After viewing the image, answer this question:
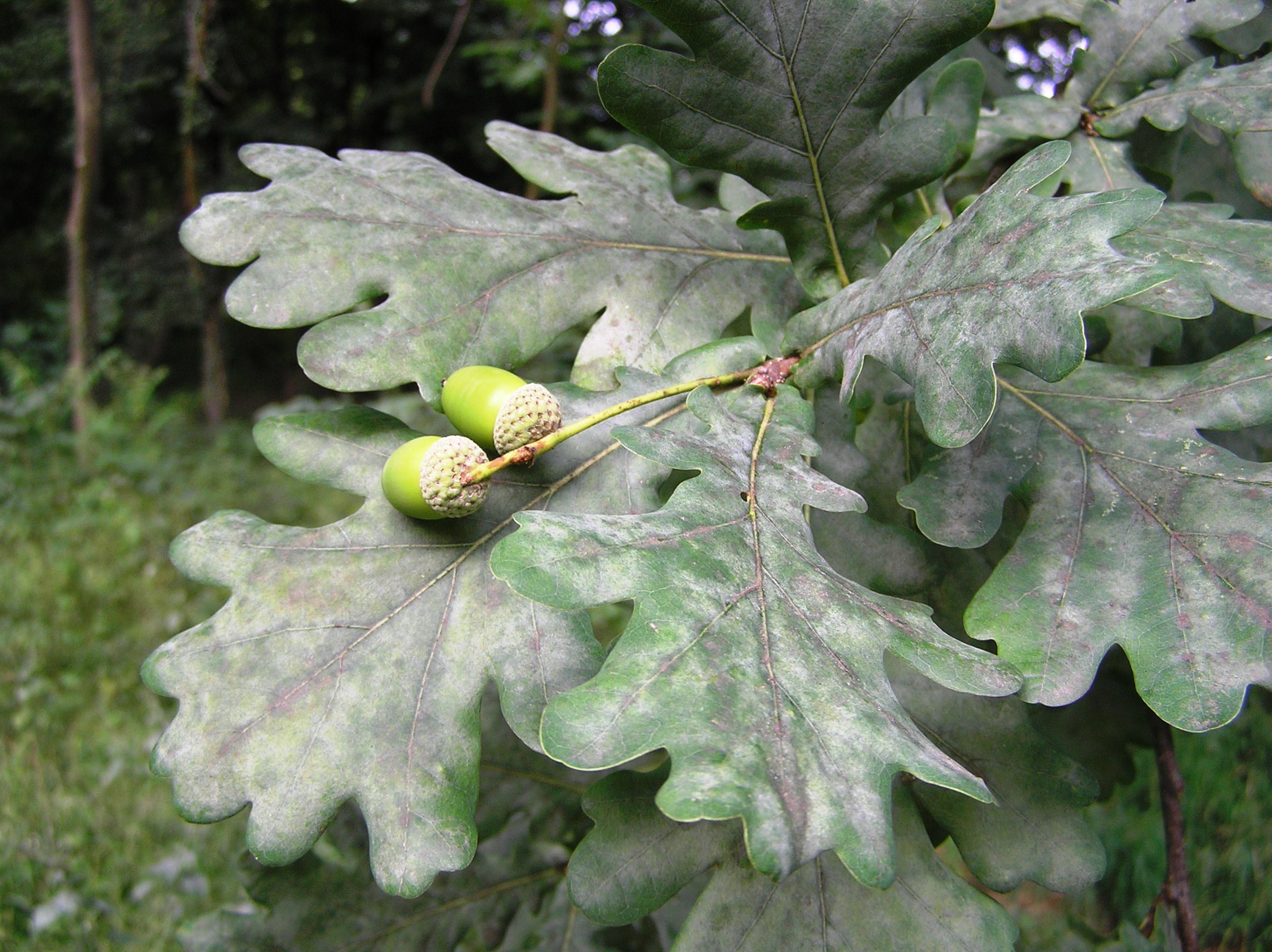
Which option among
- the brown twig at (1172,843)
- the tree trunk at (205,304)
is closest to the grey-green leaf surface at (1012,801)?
the brown twig at (1172,843)

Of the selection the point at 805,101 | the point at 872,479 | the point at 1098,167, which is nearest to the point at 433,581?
the point at 872,479

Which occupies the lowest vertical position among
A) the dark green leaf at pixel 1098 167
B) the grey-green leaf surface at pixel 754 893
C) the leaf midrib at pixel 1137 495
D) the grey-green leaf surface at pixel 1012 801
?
the grey-green leaf surface at pixel 754 893

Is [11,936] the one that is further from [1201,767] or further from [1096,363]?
[1201,767]

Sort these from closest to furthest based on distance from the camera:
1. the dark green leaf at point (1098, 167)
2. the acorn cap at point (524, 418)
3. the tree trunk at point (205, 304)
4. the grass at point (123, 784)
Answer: the acorn cap at point (524, 418), the dark green leaf at point (1098, 167), the grass at point (123, 784), the tree trunk at point (205, 304)

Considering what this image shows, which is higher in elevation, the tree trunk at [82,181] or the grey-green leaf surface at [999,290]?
the grey-green leaf surface at [999,290]

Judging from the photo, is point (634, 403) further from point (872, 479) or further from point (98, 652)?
point (98, 652)

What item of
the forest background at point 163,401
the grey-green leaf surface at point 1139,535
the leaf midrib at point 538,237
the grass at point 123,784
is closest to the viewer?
the grey-green leaf surface at point 1139,535

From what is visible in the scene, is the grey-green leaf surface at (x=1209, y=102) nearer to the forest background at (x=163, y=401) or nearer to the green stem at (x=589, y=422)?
the forest background at (x=163, y=401)
